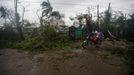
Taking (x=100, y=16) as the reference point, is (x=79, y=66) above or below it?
below

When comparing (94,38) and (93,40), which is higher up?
(94,38)

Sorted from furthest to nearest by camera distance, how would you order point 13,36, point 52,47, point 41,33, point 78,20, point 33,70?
1. point 78,20
2. point 13,36
3. point 41,33
4. point 52,47
5. point 33,70

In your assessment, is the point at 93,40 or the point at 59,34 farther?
the point at 59,34

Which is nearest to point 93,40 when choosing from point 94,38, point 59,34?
point 94,38

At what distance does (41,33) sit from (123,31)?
885cm

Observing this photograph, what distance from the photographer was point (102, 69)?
4.79 meters

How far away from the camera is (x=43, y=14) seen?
19391 mm

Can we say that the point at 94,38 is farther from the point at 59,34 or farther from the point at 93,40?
the point at 59,34

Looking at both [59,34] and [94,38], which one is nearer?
[94,38]

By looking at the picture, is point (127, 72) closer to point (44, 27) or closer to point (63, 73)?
point (63, 73)

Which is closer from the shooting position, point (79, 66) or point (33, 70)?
point (33, 70)

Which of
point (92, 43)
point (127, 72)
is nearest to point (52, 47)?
point (92, 43)

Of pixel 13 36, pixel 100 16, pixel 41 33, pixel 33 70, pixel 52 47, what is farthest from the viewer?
Result: pixel 100 16

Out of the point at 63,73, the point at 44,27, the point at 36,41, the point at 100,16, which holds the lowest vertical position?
the point at 63,73
